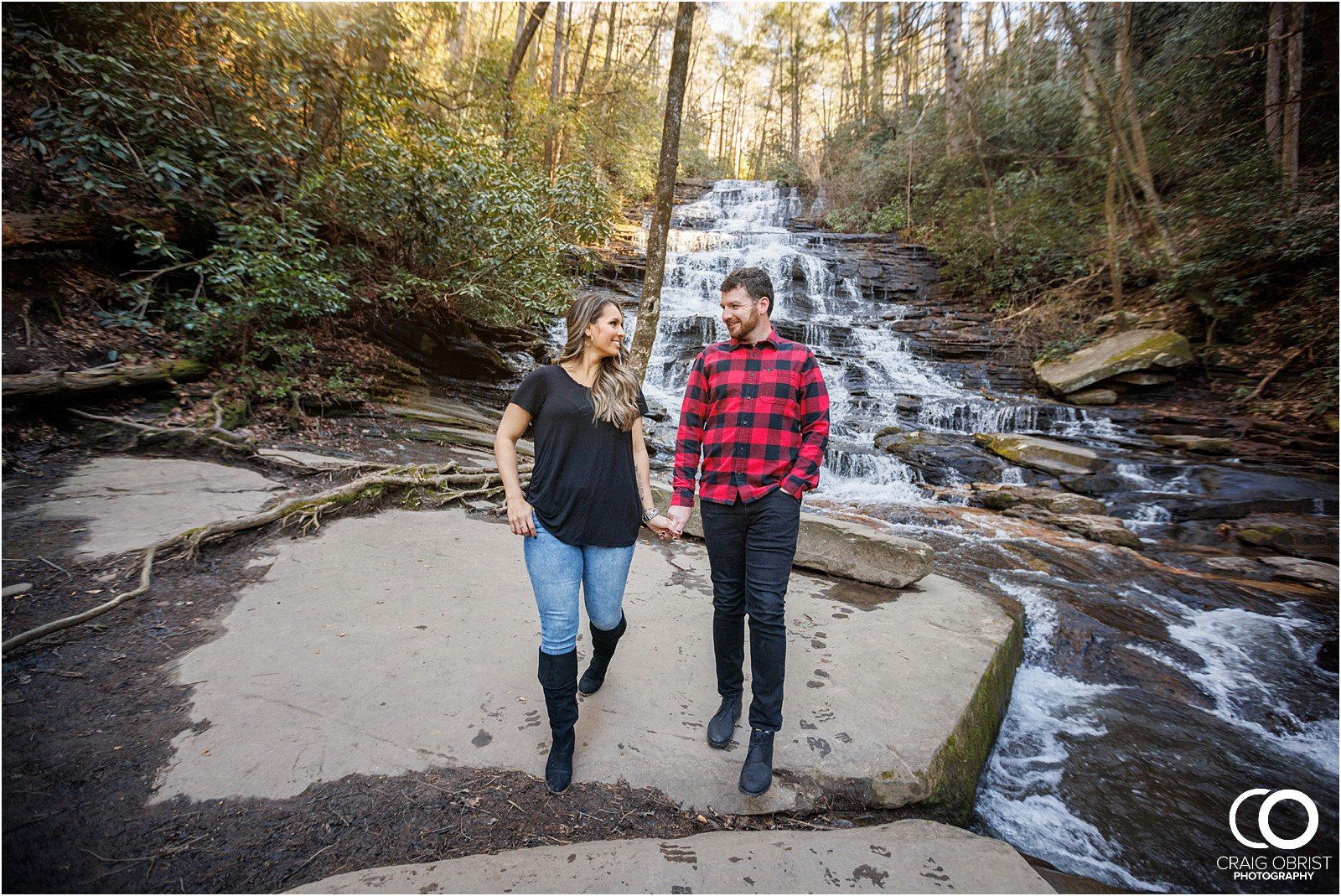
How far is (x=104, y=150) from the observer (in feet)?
16.9

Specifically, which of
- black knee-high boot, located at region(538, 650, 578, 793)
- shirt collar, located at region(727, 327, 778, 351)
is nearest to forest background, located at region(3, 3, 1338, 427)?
shirt collar, located at region(727, 327, 778, 351)

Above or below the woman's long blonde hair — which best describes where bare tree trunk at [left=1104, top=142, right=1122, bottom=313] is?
above

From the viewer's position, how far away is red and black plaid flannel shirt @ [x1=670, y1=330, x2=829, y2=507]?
7.18ft

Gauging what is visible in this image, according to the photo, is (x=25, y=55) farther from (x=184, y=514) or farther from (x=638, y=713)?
(x=638, y=713)

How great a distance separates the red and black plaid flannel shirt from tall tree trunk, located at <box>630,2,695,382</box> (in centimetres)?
509

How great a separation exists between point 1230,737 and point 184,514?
6.88m

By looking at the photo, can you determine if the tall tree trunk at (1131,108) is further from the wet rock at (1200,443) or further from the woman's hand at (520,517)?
the woman's hand at (520,517)

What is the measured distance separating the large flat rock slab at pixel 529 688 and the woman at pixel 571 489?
45 centimetres

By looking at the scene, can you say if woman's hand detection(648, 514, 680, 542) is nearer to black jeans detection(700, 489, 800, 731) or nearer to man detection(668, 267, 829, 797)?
man detection(668, 267, 829, 797)

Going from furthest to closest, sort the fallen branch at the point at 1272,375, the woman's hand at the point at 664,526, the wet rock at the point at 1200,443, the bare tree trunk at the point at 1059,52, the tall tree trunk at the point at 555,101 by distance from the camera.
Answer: the bare tree trunk at the point at 1059,52
the tall tree trunk at the point at 555,101
the fallen branch at the point at 1272,375
the wet rock at the point at 1200,443
the woman's hand at the point at 664,526

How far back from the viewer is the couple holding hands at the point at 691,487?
2062 millimetres

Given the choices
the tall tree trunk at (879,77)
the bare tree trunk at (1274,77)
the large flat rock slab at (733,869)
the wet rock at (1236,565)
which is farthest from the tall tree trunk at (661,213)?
the tall tree trunk at (879,77)

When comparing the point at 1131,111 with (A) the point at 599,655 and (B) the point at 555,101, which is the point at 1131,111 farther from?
(A) the point at 599,655

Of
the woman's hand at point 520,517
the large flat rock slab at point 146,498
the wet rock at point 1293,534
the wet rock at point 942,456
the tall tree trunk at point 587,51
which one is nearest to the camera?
the woman's hand at point 520,517
